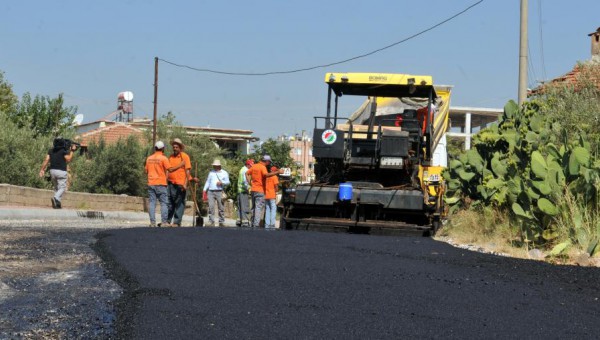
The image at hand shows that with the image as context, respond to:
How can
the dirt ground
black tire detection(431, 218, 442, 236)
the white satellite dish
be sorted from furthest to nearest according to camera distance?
the white satellite dish, black tire detection(431, 218, 442, 236), the dirt ground

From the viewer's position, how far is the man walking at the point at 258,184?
18672 millimetres

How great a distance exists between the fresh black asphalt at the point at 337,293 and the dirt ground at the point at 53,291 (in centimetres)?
16

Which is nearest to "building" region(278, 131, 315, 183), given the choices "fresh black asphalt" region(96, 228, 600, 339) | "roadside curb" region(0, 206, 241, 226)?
"roadside curb" region(0, 206, 241, 226)

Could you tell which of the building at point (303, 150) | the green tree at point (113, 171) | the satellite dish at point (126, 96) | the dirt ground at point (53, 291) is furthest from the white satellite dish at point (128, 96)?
the dirt ground at point (53, 291)

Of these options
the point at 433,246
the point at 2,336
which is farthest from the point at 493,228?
the point at 2,336

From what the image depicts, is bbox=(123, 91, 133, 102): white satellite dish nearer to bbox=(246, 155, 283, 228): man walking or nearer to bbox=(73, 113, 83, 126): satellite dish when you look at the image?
bbox=(73, 113, 83, 126): satellite dish

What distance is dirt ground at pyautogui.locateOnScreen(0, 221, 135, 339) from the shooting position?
5828 mm

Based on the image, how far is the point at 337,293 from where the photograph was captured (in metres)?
7.36

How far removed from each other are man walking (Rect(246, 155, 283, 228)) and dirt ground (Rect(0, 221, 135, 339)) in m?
7.61

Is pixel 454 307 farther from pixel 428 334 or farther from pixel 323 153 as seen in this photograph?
pixel 323 153

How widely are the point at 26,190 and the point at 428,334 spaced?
53.7ft

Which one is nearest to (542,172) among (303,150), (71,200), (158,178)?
(158,178)

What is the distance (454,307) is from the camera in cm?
689

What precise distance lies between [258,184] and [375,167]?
2980 millimetres
